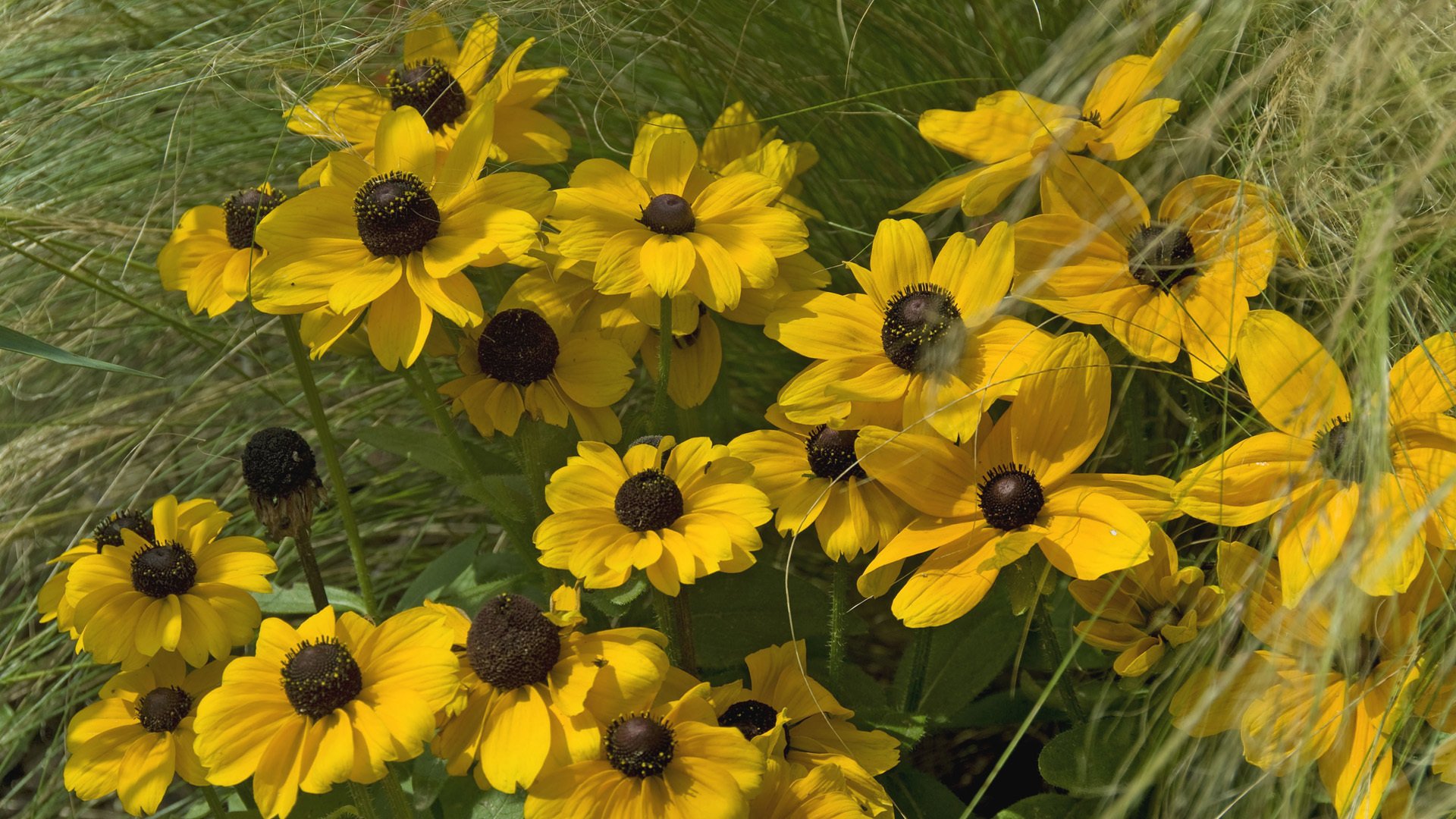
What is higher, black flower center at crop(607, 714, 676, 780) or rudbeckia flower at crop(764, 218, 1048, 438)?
rudbeckia flower at crop(764, 218, 1048, 438)

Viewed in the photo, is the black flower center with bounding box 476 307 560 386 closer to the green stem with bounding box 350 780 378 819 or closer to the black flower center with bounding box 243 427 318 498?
the black flower center with bounding box 243 427 318 498

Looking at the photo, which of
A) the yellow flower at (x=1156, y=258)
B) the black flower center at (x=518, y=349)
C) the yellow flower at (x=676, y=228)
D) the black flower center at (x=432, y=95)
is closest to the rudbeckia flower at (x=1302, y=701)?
the yellow flower at (x=1156, y=258)

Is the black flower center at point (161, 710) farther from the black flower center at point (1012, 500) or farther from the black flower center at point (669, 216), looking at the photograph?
the black flower center at point (1012, 500)

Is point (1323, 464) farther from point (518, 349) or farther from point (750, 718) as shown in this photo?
point (518, 349)

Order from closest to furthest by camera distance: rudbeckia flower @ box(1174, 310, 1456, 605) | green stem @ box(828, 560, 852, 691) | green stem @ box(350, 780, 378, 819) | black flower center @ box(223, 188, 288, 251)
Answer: rudbeckia flower @ box(1174, 310, 1456, 605) → green stem @ box(350, 780, 378, 819) → green stem @ box(828, 560, 852, 691) → black flower center @ box(223, 188, 288, 251)

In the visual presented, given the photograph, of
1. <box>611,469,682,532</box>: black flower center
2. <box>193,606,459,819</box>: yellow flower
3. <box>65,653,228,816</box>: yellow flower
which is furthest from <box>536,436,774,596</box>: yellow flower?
<box>65,653,228,816</box>: yellow flower

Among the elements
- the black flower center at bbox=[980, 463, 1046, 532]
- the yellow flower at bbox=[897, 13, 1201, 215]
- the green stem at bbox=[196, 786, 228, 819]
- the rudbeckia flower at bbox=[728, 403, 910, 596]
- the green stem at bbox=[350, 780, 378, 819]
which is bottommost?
the green stem at bbox=[196, 786, 228, 819]

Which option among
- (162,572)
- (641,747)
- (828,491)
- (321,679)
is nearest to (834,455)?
(828,491)
